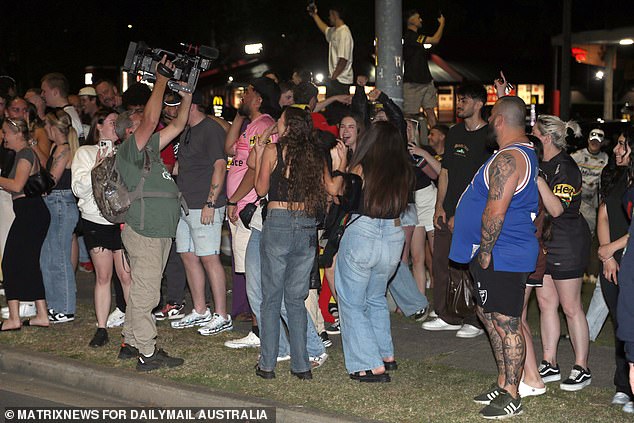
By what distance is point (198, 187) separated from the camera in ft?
29.0

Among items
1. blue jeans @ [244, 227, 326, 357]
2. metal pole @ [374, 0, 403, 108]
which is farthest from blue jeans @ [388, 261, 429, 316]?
metal pole @ [374, 0, 403, 108]

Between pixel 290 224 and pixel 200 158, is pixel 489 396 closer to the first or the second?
pixel 290 224

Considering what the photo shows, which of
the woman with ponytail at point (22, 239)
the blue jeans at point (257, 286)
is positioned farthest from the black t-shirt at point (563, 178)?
the woman with ponytail at point (22, 239)

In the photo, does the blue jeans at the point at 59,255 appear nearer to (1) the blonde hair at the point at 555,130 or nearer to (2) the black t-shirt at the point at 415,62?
(1) the blonde hair at the point at 555,130

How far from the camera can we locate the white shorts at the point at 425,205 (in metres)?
9.95

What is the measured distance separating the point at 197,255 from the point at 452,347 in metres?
2.46

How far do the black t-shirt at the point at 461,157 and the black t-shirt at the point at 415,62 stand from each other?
3.99 m

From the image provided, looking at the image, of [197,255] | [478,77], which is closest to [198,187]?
[197,255]

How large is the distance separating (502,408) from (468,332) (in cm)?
238

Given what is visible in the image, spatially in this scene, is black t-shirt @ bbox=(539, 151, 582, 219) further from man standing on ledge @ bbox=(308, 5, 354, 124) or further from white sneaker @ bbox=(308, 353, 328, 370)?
man standing on ledge @ bbox=(308, 5, 354, 124)

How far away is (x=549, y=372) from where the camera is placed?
23.5 ft

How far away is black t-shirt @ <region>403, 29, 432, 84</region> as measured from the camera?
12367 millimetres

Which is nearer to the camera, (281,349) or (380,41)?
(281,349)

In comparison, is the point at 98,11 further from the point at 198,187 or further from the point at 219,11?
the point at 198,187
